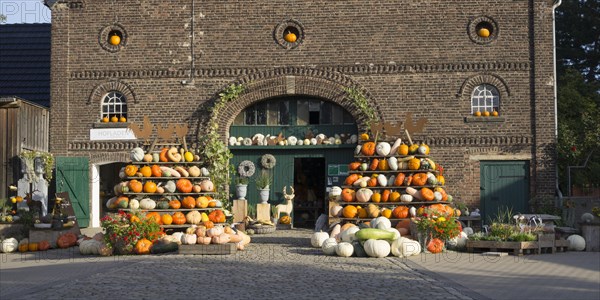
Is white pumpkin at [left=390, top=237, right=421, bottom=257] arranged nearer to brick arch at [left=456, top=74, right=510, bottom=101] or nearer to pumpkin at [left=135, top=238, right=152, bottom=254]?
pumpkin at [left=135, top=238, right=152, bottom=254]

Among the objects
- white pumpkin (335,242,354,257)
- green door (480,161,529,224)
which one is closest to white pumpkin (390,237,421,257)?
white pumpkin (335,242,354,257)

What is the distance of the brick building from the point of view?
818 inches

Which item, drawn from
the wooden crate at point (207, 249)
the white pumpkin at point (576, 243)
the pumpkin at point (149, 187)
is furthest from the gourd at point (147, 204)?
the white pumpkin at point (576, 243)

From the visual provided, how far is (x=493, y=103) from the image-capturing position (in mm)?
20969

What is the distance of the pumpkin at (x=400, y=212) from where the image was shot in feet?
54.4

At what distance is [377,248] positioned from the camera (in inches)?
563

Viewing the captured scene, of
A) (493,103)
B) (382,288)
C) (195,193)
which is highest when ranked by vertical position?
(493,103)

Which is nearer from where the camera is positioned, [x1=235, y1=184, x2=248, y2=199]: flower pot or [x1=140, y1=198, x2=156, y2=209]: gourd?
[x1=140, y1=198, x2=156, y2=209]: gourd

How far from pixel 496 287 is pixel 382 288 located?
4.83 feet

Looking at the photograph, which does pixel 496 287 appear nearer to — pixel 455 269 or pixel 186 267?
pixel 455 269

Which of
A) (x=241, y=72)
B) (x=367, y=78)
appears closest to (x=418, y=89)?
(x=367, y=78)

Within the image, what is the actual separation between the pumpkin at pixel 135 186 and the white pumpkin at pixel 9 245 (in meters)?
2.64

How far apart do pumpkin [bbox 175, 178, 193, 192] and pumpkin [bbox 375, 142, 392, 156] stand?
419cm

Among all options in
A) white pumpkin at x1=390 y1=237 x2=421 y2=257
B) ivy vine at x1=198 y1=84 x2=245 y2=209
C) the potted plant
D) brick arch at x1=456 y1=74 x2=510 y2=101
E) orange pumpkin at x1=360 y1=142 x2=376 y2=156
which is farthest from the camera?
the potted plant
